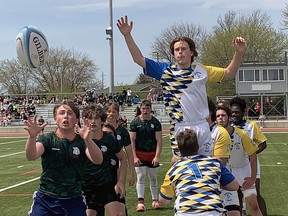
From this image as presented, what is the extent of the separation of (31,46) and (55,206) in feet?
51.0

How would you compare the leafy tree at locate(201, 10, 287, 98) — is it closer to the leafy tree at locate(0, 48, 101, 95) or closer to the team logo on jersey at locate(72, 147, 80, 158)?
the leafy tree at locate(0, 48, 101, 95)

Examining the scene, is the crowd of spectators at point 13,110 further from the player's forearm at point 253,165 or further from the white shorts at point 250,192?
the player's forearm at point 253,165

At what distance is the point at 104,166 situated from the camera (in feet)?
21.4

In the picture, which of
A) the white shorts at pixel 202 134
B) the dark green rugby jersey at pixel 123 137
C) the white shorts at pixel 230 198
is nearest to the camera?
the white shorts at pixel 202 134

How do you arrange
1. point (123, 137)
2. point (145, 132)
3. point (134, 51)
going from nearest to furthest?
point (134, 51) → point (123, 137) → point (145, 132)

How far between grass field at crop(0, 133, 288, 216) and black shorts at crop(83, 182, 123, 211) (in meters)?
2.71

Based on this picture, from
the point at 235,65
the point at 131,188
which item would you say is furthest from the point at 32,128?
the point at 131,188

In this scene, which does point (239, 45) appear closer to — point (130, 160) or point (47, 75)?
point (130, 160)

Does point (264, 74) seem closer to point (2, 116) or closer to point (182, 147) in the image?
Result: point (2, 116)

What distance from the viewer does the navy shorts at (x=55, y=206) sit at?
17.4 feet

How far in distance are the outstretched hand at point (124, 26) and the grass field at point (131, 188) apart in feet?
15.1

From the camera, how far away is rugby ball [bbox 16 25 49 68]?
20031mm

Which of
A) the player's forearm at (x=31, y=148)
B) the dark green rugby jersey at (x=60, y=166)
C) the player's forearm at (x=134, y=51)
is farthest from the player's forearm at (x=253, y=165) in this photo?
the player's forearm at (x=31, y=148)

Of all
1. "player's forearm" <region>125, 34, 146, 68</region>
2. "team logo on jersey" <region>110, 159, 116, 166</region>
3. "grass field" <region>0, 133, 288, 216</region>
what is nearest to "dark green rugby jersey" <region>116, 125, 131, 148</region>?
"team logo on jersey" <region>110, 159, 116, 166</region>
